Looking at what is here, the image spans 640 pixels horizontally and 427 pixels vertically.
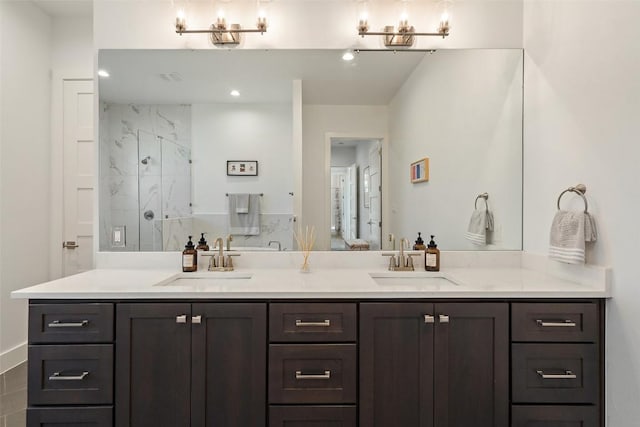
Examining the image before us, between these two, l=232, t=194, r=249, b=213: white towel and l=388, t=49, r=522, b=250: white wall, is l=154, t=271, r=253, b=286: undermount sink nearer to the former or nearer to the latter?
l=232, t=194, r=249, b=213: white towel

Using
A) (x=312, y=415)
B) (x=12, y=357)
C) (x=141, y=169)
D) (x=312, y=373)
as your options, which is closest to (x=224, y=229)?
(x=141, y=169)

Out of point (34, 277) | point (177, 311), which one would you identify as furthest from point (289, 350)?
point (34, 277)

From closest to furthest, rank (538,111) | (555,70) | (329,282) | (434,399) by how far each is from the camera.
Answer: (434,399), (329,282), (555,70), (538,111)

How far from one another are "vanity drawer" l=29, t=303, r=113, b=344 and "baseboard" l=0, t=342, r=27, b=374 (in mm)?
1669

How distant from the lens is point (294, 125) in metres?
2.17

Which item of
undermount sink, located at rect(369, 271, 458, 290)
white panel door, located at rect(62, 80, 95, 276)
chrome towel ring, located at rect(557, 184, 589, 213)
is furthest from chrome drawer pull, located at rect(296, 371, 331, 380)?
white panel door, located at rect(62, 80, 95, 276)

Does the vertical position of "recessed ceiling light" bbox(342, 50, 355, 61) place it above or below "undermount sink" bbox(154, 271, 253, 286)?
above

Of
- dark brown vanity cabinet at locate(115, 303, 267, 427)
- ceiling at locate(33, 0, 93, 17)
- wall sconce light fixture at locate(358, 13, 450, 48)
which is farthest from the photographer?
ceiling at locate(33, 0, 93, 17)

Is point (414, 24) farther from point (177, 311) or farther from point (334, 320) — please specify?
point (177, 311)

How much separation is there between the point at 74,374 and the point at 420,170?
206 cm

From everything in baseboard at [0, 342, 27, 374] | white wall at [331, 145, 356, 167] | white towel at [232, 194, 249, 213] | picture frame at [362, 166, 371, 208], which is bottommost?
baseboard at [0, 342, 27, 374]

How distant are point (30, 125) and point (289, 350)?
9.52ft

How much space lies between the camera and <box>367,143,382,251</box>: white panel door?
7.12ft

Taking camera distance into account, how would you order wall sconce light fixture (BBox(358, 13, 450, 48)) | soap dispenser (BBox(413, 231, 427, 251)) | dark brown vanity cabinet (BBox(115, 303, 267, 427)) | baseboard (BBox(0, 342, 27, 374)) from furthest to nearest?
1. baseboard (BBox(0, 342, 27, 374))
2. soap dispenser (BBox(413, 231, 427, 251))
3. wall sconce light fixture (BBox(358, 13, 450, 48))
4. dark brown vanity cabinet (BBox(115, 303, 267, 427))
